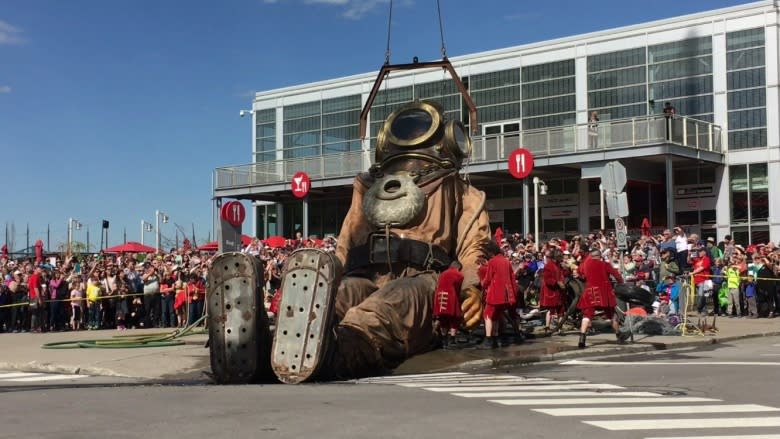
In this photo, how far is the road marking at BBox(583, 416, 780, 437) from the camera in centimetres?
687

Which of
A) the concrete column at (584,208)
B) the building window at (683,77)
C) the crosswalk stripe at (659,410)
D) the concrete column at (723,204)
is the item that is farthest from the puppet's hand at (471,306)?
the concrete column at (584,208)

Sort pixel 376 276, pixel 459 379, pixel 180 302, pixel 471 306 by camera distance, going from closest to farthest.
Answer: pixel 459 379 < pixel 471 306 < pixel 376 276 < pixel 180 302

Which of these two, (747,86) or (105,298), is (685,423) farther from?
(747,86)

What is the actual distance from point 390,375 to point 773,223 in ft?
79.6

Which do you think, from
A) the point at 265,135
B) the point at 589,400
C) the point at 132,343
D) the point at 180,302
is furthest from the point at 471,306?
the point at 265,135

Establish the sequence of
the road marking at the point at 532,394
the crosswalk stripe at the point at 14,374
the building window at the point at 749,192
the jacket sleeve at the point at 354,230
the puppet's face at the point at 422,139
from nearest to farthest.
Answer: the road marking at the point at 532,394
the crosswalk stripe at the point at 14,374
the jacket sleeve at the point at 354,230
the puppet's face at the point at 422,139
the building window at the point at 749,192

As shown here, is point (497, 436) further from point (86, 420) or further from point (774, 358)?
point (774, 358)

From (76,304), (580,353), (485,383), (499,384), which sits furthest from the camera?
(76,304)

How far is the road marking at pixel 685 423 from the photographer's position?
6873mm

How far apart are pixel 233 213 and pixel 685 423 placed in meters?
10.1

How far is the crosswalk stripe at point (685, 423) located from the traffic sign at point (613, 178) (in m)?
9.77

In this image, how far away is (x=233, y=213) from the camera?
15.7m

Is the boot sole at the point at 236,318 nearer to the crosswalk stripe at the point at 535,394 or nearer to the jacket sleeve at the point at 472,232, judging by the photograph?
the crosswalk stripe at the point at 535,394

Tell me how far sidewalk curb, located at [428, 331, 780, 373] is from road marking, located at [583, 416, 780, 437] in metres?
4.72
